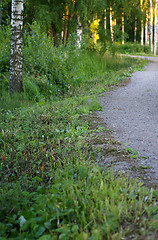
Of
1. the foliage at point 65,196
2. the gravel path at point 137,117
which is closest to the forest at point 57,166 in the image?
the foliage at point 65,196

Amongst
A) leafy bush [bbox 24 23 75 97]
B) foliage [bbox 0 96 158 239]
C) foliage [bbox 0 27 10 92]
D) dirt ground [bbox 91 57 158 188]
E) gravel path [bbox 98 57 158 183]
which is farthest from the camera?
leafy bush [bbox 24 23 75 97]

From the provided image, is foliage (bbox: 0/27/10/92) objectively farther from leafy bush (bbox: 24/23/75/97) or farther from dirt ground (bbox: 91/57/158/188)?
dirt ground (bbox: 91/57/158/188)

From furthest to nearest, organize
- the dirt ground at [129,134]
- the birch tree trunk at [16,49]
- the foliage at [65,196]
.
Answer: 1. the birch tree trunk at [16,49]
2. the dirt ground at [129,134]
3. the foliage at [65,196]

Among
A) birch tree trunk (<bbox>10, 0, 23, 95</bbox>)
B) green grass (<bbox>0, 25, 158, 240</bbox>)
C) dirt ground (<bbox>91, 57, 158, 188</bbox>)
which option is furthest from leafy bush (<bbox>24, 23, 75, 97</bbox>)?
green grass (<bbox>0, 25, 158, 240</bbox>)

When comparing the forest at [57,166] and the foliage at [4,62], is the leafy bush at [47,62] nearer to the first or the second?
the forest at [57,166]

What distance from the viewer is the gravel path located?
3840 millimetres

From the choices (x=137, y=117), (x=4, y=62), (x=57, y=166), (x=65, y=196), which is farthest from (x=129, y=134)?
(x=4, y=62)

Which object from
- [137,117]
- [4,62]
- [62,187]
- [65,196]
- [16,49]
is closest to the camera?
[65,196]

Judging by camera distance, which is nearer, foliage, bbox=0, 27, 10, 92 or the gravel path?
the gravel path

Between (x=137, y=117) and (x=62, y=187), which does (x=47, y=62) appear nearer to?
(x=137, y=117)

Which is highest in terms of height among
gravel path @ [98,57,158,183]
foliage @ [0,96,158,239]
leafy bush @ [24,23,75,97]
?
leafy bush @ [24,23,75,97]

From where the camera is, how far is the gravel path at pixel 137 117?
3.84 metres

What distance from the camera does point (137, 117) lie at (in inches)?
223

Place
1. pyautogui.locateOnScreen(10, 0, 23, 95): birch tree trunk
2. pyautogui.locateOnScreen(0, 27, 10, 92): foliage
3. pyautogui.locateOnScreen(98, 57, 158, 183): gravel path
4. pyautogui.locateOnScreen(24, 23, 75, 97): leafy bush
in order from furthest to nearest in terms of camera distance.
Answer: pyautogui.locateOnScreen(24, 23, 75, 97): leafy bush
pyautogui.locateOnScreen(0, 27, 10, 92): foliage
pyautogui.locateOnScreen(10, 0, 23, 95): birch tree trunk
pyautogui.locateOnScreen(98, 57, 158, 183): gravel path
